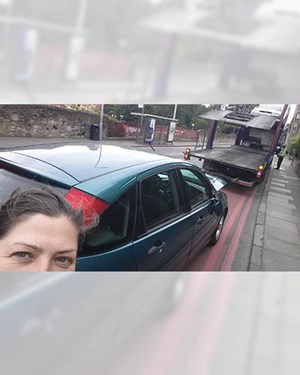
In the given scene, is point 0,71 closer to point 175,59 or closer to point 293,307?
point 175,59

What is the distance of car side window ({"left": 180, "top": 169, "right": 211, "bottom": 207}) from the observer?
2634mm

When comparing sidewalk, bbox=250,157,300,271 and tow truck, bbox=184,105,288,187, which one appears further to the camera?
tow truck, bbox=184,105,288,187

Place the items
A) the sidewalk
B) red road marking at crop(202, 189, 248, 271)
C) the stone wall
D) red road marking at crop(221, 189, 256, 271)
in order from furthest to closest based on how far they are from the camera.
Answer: the sidewalk → red road marking at crop(221, 189, 256, 271) → red road marking at crop(202, 189, 248, 271) → the stone wall

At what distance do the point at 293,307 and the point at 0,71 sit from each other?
1.91ft

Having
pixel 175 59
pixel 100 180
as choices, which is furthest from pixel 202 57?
pixel 100 180

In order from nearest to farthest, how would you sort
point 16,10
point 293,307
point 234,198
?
point 16,10, point 293,307, point 234,198

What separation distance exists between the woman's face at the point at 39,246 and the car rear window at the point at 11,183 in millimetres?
689

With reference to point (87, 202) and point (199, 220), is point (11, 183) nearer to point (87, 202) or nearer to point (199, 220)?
point (87, 202)

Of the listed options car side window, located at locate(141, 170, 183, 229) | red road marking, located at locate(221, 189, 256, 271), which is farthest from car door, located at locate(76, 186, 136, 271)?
red road marking, located at locate(221, 189, 256, 271)

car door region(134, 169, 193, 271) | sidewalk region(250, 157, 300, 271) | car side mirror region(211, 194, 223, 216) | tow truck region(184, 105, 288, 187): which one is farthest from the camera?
tow truck region(184, 105, 288, 187)

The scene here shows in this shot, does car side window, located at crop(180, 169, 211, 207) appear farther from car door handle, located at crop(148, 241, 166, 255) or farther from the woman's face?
the woman's face

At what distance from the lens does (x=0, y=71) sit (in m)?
0.33

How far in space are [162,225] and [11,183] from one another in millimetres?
975

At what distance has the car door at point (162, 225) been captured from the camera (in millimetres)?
1816
